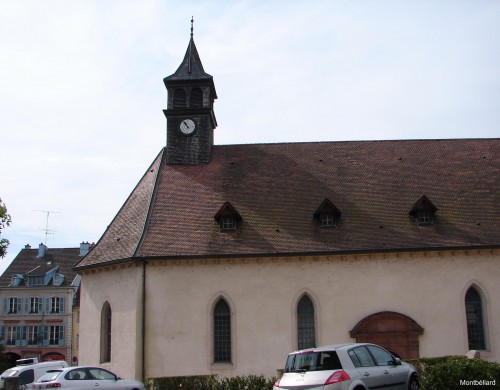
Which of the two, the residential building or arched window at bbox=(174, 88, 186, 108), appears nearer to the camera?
arched window at bbox=(174, 88, 186, 108)

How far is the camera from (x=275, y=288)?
2292cm

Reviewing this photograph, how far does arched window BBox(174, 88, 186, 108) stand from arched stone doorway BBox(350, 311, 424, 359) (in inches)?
533

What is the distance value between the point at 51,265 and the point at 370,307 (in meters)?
45.8

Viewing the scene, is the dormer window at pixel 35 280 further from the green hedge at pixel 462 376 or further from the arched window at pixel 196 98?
the green hedge at pixel 462 376

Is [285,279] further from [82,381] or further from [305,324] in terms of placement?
[82,381]

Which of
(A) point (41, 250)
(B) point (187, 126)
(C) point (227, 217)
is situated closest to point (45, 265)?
(A) point (41, 250)

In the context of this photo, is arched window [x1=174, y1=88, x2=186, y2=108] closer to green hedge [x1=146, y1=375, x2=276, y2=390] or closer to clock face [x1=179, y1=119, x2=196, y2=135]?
clock face [x1=179, y1=119, x2=196, y2=135]

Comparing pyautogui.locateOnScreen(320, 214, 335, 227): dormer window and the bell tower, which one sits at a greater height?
the bell tower

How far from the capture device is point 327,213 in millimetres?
24578

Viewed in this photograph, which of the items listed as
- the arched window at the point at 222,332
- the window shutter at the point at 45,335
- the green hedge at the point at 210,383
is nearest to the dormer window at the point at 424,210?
the arched window at the point at 222,332

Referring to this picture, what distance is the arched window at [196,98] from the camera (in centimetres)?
2872

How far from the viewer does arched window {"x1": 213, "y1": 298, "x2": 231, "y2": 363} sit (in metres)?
22.6

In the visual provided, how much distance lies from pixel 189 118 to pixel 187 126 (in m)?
0.41

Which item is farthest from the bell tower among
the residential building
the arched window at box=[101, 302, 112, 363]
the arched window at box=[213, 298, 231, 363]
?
the residential building
